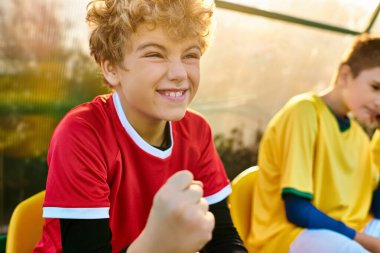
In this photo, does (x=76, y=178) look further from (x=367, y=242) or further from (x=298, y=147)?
(x=367, y=242)

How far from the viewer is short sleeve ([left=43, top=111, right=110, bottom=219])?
938 mm

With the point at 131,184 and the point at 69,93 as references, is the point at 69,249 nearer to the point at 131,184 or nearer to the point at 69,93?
the point at 131,184

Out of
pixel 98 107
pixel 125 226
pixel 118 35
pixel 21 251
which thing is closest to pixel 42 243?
pixel 21 251

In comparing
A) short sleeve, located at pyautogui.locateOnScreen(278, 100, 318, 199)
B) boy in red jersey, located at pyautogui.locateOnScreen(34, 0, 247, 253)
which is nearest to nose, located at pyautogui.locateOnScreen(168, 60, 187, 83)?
boy in red jersey, located at pyautogui.locateOnScreen(34, 0, 247, 253)

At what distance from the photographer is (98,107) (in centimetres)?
110

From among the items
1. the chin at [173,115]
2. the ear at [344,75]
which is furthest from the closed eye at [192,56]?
the ear at [344,75]

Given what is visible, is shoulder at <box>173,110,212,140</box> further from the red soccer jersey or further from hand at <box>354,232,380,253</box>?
hand at <box>354,232,380,253</box>

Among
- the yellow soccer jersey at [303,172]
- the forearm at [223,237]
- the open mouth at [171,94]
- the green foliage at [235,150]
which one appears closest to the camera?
the open mouth at [171,94]

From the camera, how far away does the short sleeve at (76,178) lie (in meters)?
0.94

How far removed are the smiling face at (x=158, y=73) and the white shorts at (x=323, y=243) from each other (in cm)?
66

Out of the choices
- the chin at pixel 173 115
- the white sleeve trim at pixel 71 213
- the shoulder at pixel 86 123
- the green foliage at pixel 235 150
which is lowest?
the green foliage at pixel 235 150

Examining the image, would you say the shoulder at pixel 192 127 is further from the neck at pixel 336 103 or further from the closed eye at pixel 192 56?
the neck at pixel 336 103

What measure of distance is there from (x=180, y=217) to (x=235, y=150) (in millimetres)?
1935

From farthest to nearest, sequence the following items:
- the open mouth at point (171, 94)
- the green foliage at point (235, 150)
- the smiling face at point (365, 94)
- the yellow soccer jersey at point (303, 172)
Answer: the green foliage at point (235, 150) < the smiling face at point (365, 94) < the yellow soccer jersey at point (303, 172) < the open mouth at point (171, 94)
